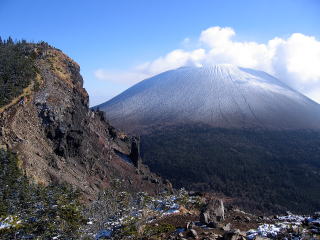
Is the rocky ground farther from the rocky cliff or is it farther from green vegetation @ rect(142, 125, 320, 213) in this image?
green vegetation @ rect(142, 125, 320, 213)

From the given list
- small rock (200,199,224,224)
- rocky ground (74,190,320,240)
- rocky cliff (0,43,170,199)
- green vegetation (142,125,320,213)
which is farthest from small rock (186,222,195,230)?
green vegetation (142,125,320,213)

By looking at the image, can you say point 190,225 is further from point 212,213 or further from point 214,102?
point 214,102

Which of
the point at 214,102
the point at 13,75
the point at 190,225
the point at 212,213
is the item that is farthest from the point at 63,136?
the point at 214,102

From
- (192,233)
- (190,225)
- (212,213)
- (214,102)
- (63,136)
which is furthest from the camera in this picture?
(214,102)

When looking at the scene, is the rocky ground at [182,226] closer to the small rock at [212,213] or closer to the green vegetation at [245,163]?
the small rock at [212,213]

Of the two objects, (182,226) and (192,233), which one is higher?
(192,233)

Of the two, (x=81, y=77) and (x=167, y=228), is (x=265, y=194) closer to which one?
(x=81, y=77)
